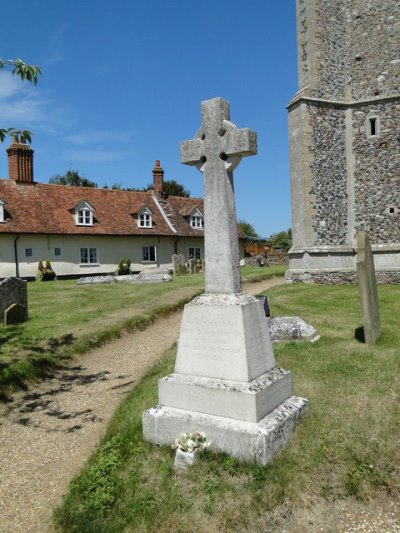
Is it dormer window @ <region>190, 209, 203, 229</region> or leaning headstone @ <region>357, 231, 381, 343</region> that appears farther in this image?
dormer window @ <region>190, 209, 203, 229</region>

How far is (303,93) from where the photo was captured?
1842cm

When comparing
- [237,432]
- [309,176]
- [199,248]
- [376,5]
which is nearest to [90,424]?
[237,432]

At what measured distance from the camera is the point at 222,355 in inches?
186

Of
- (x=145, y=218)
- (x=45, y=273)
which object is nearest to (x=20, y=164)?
(x=45, y=273)

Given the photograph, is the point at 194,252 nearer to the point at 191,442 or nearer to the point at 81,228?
the point at 81,228

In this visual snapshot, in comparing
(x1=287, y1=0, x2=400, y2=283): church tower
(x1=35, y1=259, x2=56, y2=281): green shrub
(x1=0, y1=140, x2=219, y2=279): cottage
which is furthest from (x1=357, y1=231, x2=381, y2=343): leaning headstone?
(x1=0, y1=140, x2=219, y2=279): cottage

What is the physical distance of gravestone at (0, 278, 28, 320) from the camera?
1140 centimetres

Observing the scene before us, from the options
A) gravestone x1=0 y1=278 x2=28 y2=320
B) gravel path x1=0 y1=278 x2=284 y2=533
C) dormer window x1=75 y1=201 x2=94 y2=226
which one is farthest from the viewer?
dormer window x1=75 y1=201 x2=94 y2=226

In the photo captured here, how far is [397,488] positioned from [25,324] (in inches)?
385

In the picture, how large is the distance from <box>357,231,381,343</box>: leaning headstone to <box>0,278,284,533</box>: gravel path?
4.27 metres

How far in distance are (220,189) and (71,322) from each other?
7.79m

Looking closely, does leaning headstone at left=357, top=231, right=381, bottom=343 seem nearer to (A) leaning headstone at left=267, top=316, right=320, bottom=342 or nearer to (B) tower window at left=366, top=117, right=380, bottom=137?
(A) leaning headstone at left=267, top=316, right=320, bottom=342

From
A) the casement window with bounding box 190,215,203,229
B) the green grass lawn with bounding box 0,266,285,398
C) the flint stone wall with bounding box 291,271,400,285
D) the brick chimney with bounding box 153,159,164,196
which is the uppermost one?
the brick chimney with bounding box 153,159,164,196

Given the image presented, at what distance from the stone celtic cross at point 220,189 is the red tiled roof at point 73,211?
25.1 meters
